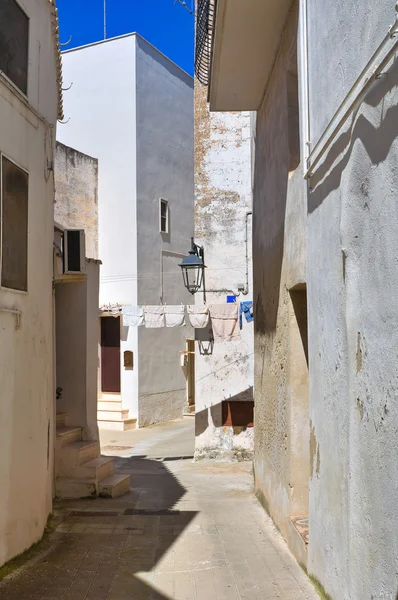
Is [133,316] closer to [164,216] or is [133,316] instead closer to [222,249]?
[164,216]

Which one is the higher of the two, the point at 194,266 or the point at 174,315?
→ the point at 194,266

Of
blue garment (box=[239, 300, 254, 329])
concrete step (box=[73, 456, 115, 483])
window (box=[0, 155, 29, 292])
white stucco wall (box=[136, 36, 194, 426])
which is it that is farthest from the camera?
white stucco wall (box=[136, 36, 194, 426])

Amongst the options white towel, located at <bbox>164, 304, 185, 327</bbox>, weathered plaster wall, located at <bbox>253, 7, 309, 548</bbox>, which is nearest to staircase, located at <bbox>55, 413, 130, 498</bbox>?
weathered plaster wall, located at <bbox>253, 7, 309, 548</bbox>

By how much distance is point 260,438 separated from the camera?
9203mm

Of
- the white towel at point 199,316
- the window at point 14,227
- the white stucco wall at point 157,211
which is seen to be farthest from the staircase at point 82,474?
the white stucco wall at point 157,211

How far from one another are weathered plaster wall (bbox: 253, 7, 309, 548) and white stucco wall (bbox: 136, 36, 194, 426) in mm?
11393

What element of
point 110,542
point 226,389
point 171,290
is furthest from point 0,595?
point 171,290

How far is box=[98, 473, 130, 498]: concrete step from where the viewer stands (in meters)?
9.24

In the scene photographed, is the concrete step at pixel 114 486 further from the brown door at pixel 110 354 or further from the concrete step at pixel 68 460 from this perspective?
the brown door at pixel 110 354

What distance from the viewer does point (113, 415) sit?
1988 centimetres

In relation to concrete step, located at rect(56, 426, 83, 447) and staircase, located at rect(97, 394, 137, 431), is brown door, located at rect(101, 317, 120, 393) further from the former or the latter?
concrete step, located at rect(56, 426, 83, 447)

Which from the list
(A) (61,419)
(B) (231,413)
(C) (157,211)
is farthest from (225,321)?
(C) (157,211)

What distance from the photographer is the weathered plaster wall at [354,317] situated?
3111 mm

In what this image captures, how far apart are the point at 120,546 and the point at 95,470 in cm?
257
